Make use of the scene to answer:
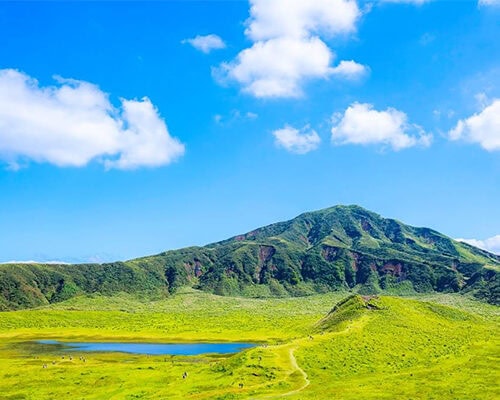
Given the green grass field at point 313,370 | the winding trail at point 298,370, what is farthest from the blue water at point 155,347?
the winding trail at point 298,370

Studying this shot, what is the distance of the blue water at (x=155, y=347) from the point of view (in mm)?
159538

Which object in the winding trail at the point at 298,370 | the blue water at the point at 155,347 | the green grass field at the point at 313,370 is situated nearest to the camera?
the green grass field at the point at 313,370

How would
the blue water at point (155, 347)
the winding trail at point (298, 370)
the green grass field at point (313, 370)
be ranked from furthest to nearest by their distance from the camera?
the blue water at point (155, 347)
the winding trail at point (298, 370)
the green grass field at point (313, 370)

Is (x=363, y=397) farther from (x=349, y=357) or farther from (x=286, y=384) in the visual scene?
(x=349, y=357)

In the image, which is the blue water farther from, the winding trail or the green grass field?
the winding trail

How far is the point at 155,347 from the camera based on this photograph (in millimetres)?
173500

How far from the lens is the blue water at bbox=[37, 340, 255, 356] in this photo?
A: 159538mm

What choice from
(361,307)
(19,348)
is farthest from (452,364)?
(19,348)

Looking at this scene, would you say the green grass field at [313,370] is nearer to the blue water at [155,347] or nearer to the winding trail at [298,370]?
the winding trail at [298,370]

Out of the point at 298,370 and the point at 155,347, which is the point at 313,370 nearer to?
the point at 298,370

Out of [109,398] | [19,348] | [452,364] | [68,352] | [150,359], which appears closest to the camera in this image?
[109,398]

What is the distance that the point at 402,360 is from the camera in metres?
113

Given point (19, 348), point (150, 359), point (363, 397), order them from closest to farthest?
1. point (363, 397)
2. point (150, 359)
3. point (19, 348)

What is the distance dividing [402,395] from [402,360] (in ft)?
117
